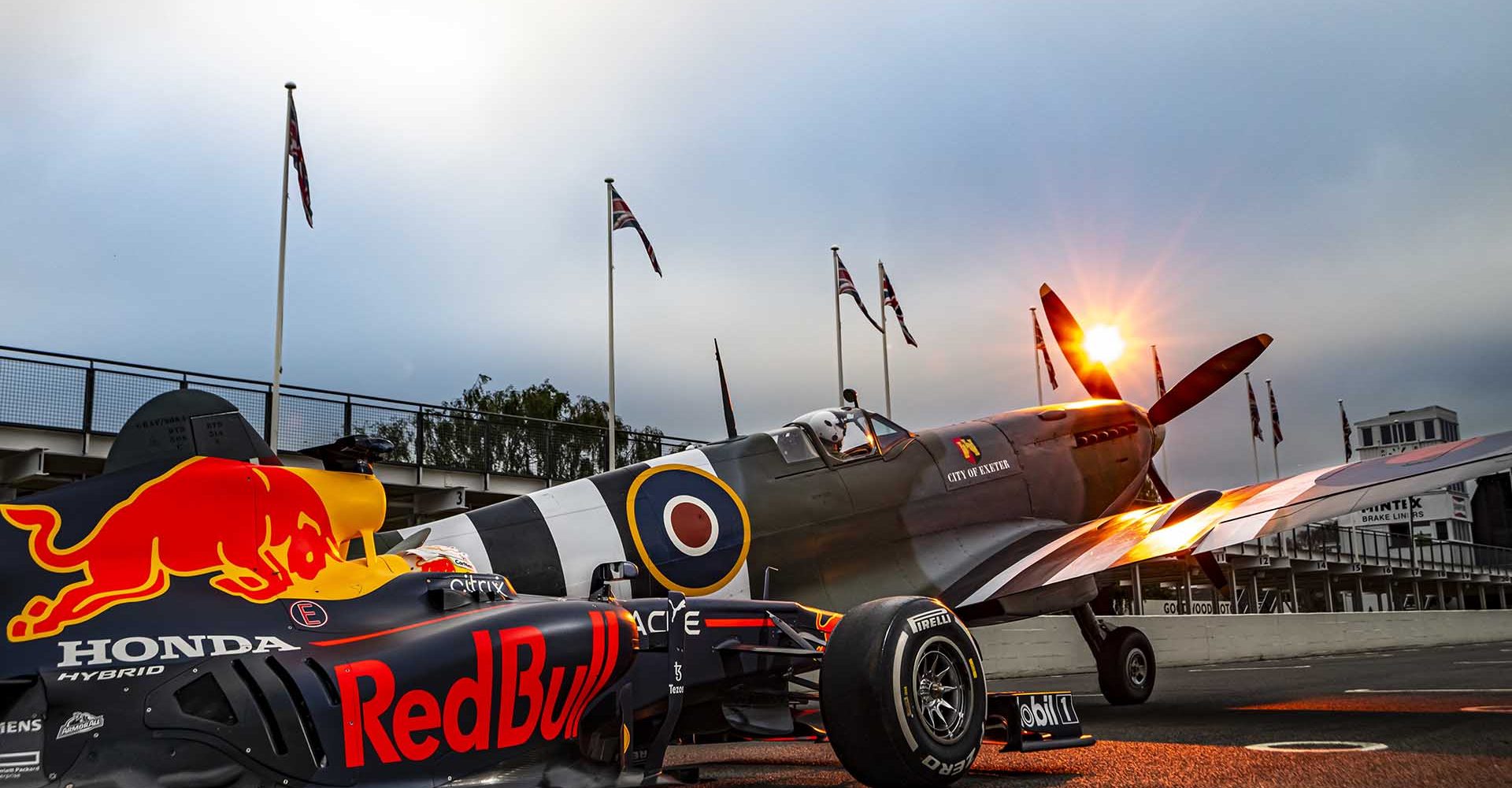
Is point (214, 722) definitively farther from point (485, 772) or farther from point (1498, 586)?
point (1498, 586)

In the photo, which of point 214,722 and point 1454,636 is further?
point 1454,636

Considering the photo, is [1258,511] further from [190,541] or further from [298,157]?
[298,157]

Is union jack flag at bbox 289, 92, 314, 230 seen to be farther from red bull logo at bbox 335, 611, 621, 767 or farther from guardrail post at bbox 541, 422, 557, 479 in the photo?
red bull logo at bbox 335, 611, 621, 767

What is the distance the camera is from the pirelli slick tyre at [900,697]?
5172 millimetres

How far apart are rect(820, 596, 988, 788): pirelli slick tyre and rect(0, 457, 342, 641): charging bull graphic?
234cm

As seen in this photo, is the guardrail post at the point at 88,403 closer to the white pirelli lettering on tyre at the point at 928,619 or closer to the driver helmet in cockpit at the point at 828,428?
the driver helmet in cockpit at the point at 828,428

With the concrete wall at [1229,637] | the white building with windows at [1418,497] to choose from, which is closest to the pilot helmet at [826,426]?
the concrete wall at [1229,637]

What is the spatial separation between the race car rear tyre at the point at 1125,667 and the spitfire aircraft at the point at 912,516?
0.02 meters

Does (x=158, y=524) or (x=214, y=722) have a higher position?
(x=158, y=524)

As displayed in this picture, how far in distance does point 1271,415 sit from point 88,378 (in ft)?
160

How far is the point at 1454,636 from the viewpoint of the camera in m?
38.6

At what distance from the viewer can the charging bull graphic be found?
12.9 ft

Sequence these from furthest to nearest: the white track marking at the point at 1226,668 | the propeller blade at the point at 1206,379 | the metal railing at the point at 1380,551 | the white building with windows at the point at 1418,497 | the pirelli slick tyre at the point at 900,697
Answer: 1. the white building with windows at the point at 1418,497
2. the metal railing at the point at 1380,551
3. the white track marking at the point at 1226,668
4. the propeller blade at the point at 1206,379
5. the pirelli slick tyre at the point at 900,697

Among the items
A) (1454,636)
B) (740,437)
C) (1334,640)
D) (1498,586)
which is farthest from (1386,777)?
(1498,586)
